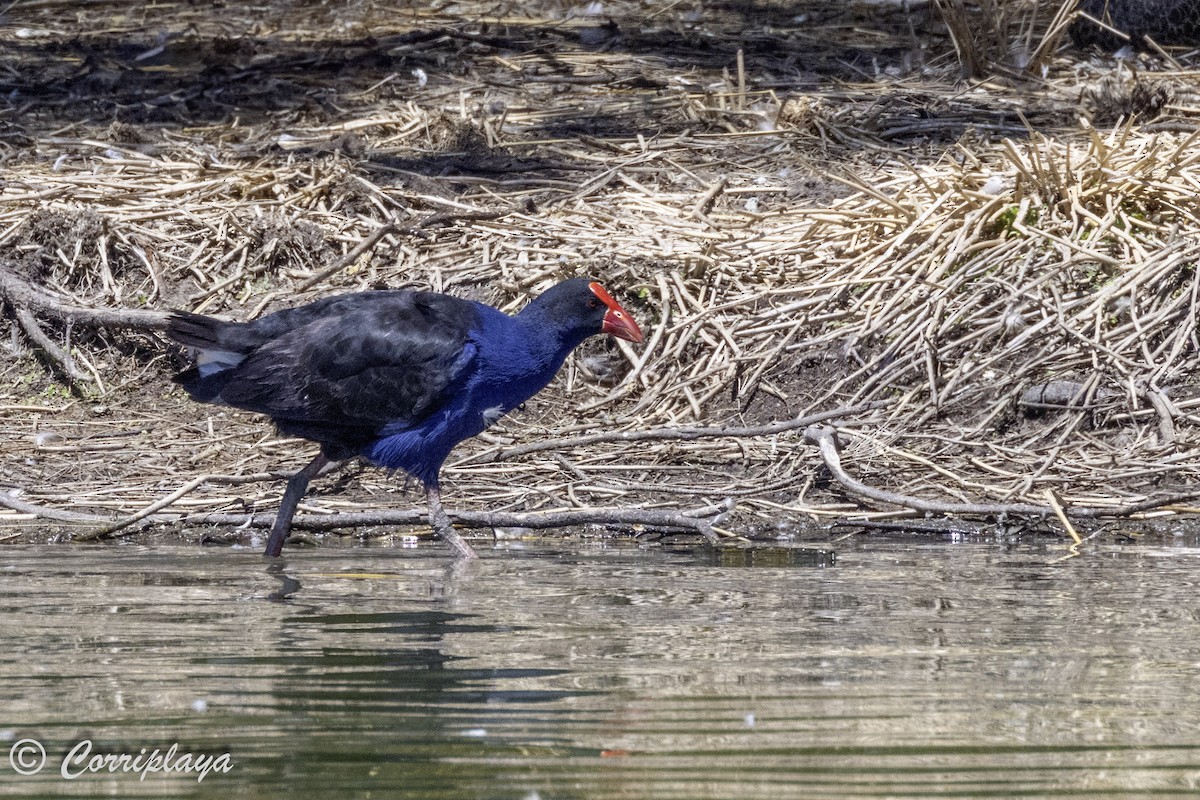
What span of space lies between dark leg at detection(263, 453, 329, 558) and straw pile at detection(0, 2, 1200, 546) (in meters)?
0.37

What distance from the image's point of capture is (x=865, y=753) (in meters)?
2.77

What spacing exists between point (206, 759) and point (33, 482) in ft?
13.7

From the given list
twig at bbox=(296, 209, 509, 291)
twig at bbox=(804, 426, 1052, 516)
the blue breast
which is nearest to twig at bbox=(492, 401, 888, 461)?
twig at bbox=(804, 426, 1052, 516)

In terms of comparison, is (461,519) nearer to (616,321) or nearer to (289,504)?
(289,504)

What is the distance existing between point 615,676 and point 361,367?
2.78m

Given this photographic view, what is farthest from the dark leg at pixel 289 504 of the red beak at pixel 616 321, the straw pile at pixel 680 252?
the red beak at pixel 616 321

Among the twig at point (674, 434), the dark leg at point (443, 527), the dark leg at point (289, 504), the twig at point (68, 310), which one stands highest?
the dark leg at point (443, 527)

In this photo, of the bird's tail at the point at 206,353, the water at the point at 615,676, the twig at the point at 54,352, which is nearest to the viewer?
the water at the point at 615,676

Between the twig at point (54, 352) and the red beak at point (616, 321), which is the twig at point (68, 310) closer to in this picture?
the twig at point (54, 352)

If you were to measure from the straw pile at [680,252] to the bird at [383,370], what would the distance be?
0.45 m

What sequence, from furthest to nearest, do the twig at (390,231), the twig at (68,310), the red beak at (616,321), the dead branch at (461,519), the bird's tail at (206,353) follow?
the twig at (390,231) → the twig at (68,310) → the red beak at (616,321) → the bird's tail at (206,353) → the dead branch at (461,519)

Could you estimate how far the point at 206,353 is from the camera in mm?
6172

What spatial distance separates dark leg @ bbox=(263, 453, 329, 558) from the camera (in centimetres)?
587

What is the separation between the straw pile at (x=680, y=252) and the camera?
662 cm
